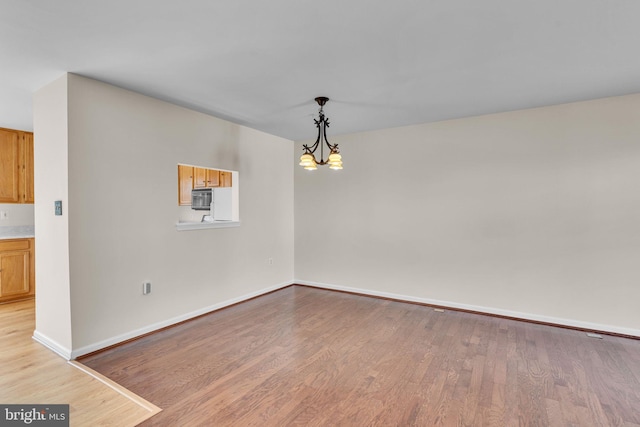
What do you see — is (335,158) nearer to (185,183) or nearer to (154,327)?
(154,327)

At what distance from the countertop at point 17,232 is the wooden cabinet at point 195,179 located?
6.81 feet

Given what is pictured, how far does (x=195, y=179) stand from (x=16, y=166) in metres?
2.34

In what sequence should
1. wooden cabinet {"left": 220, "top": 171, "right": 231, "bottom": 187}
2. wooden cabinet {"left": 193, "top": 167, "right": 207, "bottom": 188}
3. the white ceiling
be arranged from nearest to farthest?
the white ceiling
wooden cabinet {"left": 220, "top": 171, "right": 231, "bottom": 187}
wooden cabinet {"left": 193, "top": 167, "right": 207, "bottom": 188}

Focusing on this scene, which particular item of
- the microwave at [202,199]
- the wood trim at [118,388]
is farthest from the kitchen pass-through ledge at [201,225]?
the wood trim at [118,388]

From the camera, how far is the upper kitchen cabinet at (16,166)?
418 cm

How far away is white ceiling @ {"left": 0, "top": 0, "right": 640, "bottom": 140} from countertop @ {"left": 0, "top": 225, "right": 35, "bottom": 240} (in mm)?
1946

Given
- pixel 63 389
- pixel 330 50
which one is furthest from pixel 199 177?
pixel 330 50

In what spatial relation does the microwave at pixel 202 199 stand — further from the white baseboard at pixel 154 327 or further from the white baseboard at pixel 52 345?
the white baseboard at pixel 52 345

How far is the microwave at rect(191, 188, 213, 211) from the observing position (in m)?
4.63

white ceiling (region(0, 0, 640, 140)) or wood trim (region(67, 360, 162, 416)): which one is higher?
white ceiling (region(0, 0, 640, 140))

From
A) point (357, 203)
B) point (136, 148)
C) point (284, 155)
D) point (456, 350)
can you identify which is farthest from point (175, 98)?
point (456, 350)

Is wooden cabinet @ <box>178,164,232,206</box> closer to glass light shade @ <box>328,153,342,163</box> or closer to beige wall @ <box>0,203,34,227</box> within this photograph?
beige wall @ <box>0,203,34,227</box>

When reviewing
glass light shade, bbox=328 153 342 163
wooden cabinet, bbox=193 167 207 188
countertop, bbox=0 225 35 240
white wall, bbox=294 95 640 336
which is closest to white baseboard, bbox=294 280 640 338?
white wall, bbox=294 95 640 336

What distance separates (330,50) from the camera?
2.24 m
